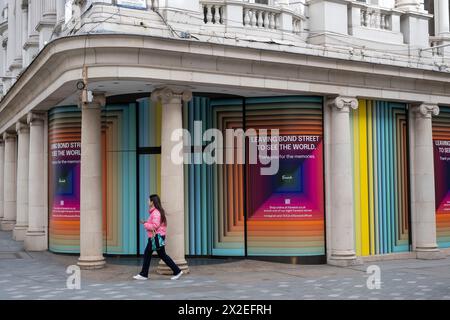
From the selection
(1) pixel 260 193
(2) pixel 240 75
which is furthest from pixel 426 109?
(2) pixel 240 75

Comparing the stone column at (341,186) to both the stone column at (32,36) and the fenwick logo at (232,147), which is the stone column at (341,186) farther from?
the stone column at (32,36)

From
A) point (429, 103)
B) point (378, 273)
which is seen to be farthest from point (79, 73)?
point (429, 103)

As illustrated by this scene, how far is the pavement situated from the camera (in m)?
11.0

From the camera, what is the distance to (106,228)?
1633cm

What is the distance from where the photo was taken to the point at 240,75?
13969 mm

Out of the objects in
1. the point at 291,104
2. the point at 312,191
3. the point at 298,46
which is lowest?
the point at 312,191

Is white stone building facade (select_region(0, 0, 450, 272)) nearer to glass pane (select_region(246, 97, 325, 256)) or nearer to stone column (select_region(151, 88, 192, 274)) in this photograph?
stone column (select_region(151, 88, 192, 274))

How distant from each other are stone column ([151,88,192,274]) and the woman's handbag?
32.5 inches

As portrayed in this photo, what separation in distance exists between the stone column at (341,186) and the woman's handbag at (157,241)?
184 inches

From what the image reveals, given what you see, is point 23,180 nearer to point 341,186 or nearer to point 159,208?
point 159,208

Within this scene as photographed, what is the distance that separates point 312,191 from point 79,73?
20.3 feet

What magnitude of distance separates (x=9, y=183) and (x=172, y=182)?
14.0m
